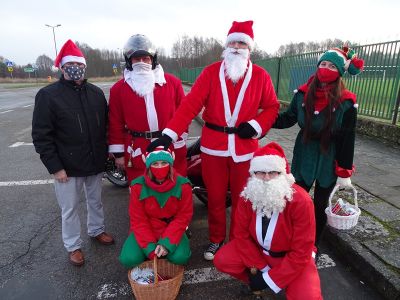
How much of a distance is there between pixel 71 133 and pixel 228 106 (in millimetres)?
1366

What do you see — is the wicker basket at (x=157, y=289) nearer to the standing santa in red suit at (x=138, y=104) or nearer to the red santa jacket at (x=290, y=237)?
the red santa jacket at (x=290, y=237)

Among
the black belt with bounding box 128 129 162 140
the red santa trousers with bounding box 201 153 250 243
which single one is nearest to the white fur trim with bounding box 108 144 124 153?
the black belt with bounding box 128 129 162 140

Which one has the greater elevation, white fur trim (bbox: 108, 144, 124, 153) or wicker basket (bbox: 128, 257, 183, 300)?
white fur trim (bbox: 108, 144, 124, 153)

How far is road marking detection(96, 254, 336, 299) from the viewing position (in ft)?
8.09

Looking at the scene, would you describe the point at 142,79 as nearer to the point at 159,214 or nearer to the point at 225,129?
the point at 225,129

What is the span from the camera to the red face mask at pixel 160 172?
8.18ft

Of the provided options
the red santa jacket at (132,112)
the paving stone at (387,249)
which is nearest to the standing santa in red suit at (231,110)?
the red santa jacket at (132,112)

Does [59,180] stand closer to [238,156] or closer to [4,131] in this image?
[238,156]

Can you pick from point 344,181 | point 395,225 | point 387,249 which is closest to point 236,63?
point 344,181

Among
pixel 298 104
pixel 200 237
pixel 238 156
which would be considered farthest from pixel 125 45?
pixel 200 237

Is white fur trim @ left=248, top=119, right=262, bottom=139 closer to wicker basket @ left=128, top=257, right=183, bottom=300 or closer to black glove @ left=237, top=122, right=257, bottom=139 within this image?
black glove @ left=237, top=122, right=257, bottom=139

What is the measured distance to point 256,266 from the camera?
2.24 metres

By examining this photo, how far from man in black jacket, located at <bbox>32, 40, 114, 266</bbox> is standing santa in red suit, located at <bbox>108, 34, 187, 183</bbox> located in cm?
14

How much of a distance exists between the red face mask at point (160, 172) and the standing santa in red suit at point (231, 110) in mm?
192
